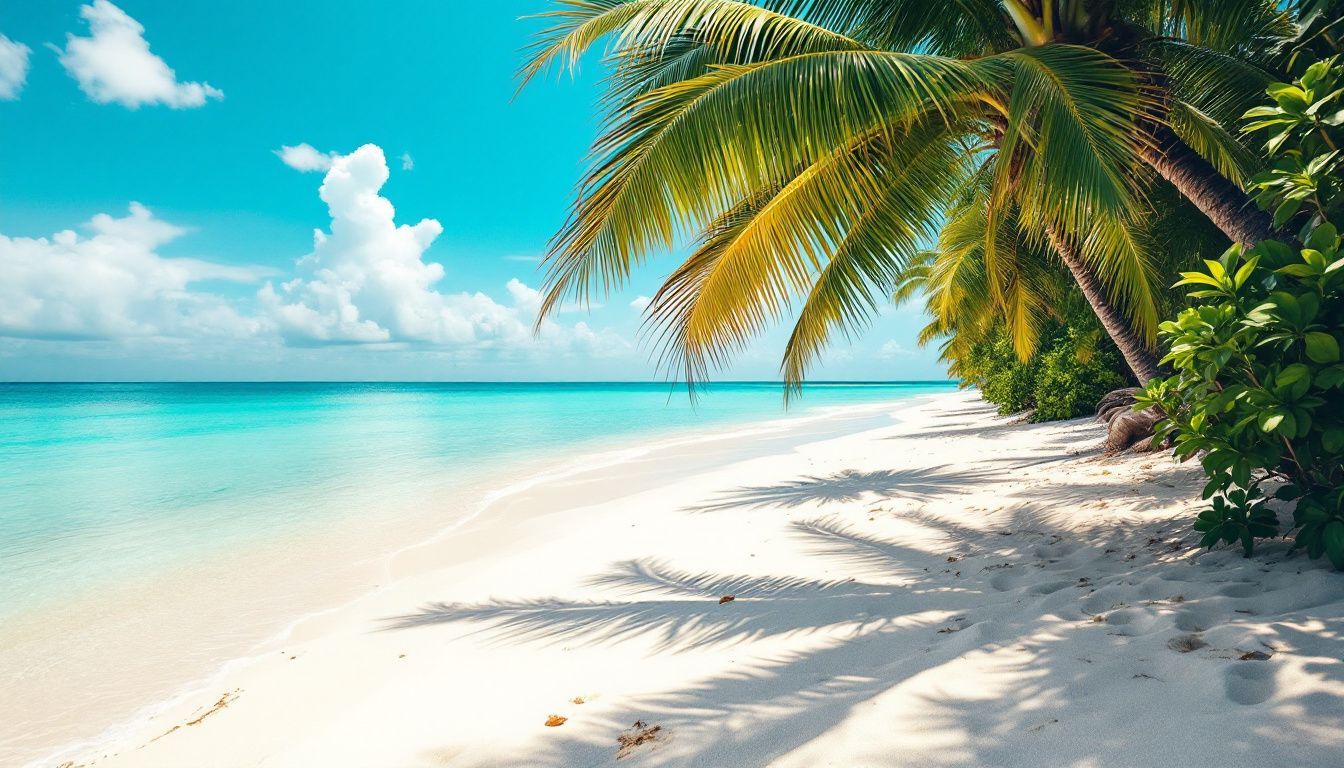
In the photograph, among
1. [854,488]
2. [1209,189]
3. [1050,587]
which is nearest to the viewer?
[1050,587]

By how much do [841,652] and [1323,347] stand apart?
2094mm

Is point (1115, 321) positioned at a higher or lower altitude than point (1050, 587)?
higher

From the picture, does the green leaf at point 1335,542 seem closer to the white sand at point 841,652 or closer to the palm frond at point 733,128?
the white sand at point 841,652

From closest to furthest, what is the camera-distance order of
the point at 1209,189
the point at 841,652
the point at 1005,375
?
the point at 841,652, the point at 1209,189, the point at 1005,375

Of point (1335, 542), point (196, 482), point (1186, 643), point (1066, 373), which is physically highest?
point (1066, 373)

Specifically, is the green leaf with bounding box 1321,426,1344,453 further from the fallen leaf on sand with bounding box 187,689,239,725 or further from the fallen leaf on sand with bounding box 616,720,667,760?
the fallen leaf on sand with bounding box 187,689,239,725

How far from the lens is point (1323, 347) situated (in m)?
2.26

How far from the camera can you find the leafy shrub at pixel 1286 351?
2.32m

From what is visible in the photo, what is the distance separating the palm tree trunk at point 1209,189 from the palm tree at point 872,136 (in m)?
0.01

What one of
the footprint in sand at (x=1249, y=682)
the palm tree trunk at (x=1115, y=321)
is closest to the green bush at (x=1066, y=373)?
the palm tree trunk at (x=1115, y=321)

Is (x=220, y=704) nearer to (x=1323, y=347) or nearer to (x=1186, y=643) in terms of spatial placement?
(x=1186, y=643)

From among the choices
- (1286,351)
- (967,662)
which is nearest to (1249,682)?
(967,662)

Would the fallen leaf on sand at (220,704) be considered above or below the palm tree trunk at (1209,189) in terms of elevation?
below

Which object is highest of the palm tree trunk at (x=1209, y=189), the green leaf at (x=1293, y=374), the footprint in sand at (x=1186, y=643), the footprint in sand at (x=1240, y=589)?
the palm tree trunk at (x=1209, y=189)
